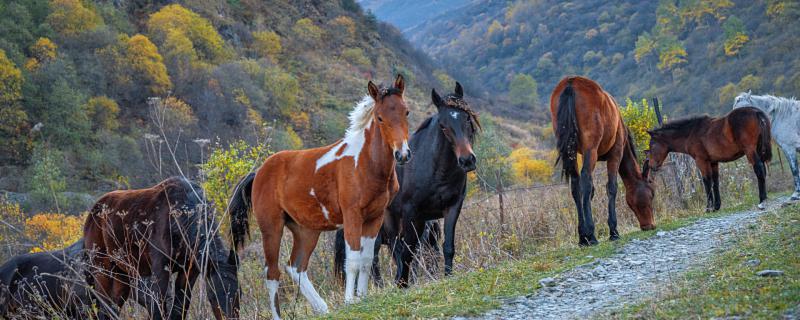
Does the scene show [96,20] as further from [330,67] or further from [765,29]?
[765,29]

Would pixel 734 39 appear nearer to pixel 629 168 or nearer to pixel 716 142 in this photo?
pixel 716 142

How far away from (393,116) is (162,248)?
2869mm

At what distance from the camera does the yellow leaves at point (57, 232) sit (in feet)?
23.7

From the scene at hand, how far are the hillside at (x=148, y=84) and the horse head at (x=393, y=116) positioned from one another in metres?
32.6

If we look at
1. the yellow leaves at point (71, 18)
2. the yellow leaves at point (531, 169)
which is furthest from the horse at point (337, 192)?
the yellow leaves at point (71, 18)

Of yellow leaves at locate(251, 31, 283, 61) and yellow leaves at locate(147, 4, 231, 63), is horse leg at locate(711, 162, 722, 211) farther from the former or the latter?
yellow leaves at locate(251, 31, 283, 61)

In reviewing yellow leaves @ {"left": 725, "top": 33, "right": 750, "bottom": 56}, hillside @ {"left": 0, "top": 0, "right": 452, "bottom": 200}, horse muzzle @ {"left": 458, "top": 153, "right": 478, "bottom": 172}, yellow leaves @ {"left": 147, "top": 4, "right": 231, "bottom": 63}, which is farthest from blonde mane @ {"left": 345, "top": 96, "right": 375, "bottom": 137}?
yellow leaves @ {"left": 725, "top": 33, "right": 750, "bottom": 56}

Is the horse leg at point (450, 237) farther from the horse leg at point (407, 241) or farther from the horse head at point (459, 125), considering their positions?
the horse head at point (459, 125)

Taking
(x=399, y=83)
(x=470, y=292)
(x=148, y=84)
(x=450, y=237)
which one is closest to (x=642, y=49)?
(x=148, y=84)

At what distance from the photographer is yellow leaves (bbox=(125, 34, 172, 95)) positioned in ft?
208

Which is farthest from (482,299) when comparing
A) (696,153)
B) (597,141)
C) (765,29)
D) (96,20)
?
(765,29)

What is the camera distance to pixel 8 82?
53.4 metres

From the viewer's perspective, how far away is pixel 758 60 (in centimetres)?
7112

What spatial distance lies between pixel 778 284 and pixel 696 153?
10293 mm
